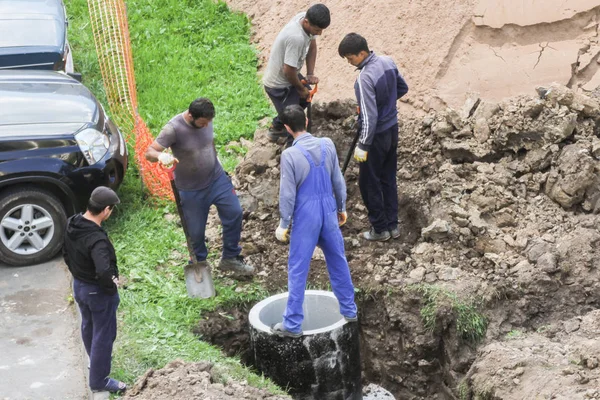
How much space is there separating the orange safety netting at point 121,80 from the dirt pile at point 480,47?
7.18 feet

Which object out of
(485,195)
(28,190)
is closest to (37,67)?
(28,190)

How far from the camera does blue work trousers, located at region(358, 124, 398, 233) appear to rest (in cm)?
856

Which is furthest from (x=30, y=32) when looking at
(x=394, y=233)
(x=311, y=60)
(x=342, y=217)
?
(x=342, y=217)

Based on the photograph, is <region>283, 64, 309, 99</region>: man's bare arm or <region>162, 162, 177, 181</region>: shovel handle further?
<region>283, 64, 309, 99</region>: man's bare arm

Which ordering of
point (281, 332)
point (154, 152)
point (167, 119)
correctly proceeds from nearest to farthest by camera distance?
point (281, 332)
point (154, 152)
point (167, 119)

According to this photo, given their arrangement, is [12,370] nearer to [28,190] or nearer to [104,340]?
[104,340]

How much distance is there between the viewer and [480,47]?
10.4 meters

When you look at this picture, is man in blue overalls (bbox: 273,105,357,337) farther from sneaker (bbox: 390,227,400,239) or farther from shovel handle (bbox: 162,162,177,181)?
sneaker (bbox: 390,227,400,239)

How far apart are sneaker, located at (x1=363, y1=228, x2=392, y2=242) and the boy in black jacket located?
10.6 feet

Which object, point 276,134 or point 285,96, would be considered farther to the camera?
point 276,134

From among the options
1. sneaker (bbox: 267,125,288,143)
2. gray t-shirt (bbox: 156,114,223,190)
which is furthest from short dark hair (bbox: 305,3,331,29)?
gray t-shirt (bbox: 156,114,223,190)

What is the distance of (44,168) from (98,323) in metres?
2.73

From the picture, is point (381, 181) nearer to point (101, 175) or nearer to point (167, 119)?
point (101, 175)

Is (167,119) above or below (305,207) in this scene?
below
